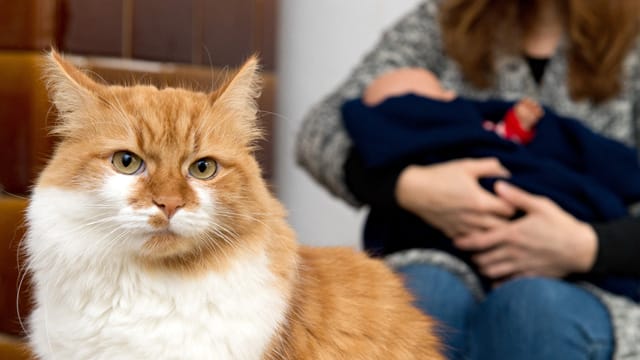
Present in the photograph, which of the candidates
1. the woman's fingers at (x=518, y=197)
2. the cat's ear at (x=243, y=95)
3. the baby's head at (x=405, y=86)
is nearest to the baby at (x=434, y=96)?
the baby's head at (x=405, y=86)

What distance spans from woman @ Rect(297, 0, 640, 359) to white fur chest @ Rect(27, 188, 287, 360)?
46 cm

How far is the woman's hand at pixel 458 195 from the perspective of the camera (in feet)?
4.27

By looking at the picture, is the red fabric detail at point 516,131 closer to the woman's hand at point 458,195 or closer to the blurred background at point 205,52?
the woman's hand at point 458,195

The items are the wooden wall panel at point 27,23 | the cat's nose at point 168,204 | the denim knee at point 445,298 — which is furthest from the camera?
the wooden wall panel at point 27,23

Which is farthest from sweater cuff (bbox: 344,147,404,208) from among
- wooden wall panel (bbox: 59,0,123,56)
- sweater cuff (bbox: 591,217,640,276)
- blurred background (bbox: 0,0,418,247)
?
wooden wall panel (bbox: 59,0,123,56)

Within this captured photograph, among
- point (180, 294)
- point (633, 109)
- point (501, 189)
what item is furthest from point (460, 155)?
point (180, 294)

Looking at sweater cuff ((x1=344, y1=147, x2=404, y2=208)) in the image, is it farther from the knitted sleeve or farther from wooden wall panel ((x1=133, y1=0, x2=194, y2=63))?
wooden wall panel ((x1=133, y1=0, x2=194, y2=63))

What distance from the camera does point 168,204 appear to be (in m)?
0.77

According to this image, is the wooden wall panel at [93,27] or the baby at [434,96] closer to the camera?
the baby at [434,96]

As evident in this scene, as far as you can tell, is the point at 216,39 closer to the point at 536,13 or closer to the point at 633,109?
the point at 536,13

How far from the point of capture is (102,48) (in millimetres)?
1645

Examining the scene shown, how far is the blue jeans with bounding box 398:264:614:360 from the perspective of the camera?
114cm

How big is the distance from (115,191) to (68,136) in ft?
0.39

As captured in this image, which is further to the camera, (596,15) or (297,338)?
(596,15)
